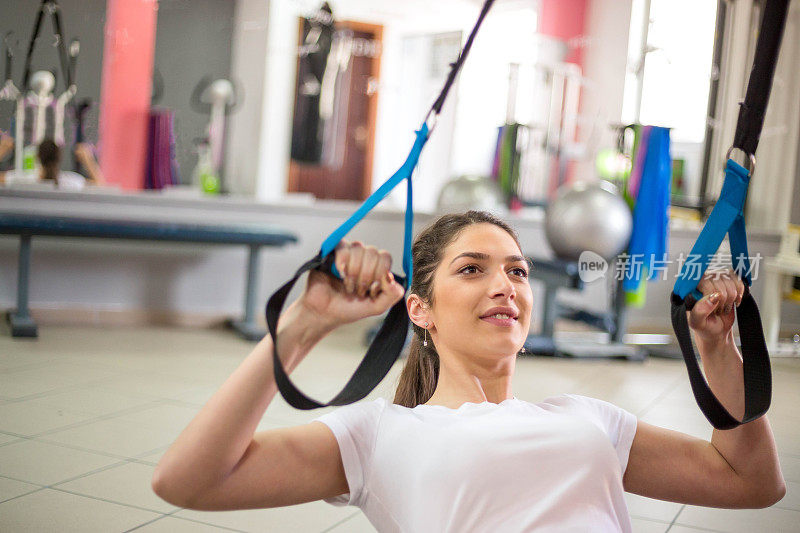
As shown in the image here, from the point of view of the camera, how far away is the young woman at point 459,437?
906mm

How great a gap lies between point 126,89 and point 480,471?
4.35 meters

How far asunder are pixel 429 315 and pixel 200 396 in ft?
6.12

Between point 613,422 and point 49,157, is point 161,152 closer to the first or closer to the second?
point 49,157

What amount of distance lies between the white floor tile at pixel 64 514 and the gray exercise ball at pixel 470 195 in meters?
2.78

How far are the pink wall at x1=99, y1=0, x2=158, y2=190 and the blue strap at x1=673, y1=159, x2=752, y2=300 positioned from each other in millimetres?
3655

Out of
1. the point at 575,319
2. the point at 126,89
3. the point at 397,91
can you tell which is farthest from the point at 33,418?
the point at 397,91

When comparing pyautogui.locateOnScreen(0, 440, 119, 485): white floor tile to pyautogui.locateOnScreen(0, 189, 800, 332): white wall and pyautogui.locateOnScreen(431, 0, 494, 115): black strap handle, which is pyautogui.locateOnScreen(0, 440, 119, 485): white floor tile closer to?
pyautogui.locateOnScreen(431, 0, 494, 115): black strap handle

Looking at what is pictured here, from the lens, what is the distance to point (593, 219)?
3.83m

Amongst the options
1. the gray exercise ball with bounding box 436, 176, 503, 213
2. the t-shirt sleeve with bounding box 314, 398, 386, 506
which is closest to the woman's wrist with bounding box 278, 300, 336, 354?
the t-shirt sleeve with bounding box 314, 398, 386, 506

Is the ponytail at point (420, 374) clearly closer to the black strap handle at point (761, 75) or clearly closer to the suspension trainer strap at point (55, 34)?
the black strap handle at point (761, 75)

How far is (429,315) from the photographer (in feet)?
4.22

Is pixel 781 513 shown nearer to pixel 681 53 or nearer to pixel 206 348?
pixel 681 53

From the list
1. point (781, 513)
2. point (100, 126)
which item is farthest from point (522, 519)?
point (100, 126)

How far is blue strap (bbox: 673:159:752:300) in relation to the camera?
107cm
